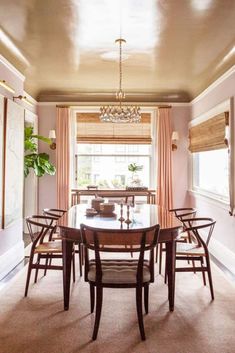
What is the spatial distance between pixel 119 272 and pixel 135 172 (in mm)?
4068

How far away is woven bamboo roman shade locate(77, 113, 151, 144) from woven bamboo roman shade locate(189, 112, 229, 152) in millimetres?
1012

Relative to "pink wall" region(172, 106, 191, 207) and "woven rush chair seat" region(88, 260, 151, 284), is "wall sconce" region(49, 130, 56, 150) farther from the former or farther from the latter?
"woven rush chair seat" region(88, 260, 151, 284)

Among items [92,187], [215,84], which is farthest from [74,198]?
[215,84]

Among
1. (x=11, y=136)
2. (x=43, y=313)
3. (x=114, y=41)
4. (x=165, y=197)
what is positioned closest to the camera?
(x=43, y=313)

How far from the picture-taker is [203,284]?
3.64 m

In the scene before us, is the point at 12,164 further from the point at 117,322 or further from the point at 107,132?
the point at 107,132

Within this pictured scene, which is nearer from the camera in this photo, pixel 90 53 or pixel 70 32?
pixel 70 32

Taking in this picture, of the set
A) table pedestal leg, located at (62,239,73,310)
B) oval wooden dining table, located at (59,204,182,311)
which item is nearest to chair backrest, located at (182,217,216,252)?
oval wooden dining table, located at (59,204,182,311)

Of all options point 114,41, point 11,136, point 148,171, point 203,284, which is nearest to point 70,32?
point 114,41

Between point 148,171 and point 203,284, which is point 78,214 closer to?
point 203,284

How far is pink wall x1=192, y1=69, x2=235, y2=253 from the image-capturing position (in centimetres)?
428

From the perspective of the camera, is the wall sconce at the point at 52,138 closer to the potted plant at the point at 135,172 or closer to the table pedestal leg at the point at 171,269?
the potted plant at the point at 135,172

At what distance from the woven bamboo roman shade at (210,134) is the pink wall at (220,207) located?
9.4 inches

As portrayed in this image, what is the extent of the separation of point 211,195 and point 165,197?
120 centimetres
